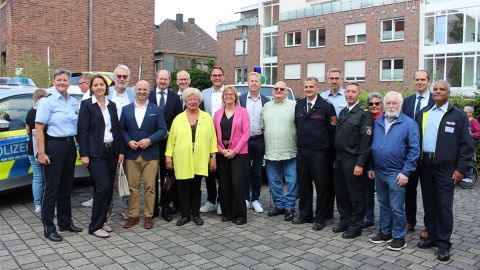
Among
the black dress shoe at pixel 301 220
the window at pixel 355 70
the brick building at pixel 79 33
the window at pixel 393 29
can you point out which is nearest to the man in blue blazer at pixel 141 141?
the black dress shoe at pixel 301 220

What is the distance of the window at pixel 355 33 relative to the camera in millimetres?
35469

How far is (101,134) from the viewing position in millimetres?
5758

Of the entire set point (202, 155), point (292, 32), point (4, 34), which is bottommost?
point (202, 155)

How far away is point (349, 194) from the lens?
6.00 m

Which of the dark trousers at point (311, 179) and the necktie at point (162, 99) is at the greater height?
the necktie at point (162, 99)

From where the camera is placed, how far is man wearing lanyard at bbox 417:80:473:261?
17.1ft

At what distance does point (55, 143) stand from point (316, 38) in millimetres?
35427

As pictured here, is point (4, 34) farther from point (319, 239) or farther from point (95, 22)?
point (319, 239)

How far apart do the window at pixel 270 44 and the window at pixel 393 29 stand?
38.5ft

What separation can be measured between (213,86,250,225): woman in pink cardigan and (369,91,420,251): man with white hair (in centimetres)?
184

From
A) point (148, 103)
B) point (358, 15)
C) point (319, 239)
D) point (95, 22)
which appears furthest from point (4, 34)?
point (358, 15)

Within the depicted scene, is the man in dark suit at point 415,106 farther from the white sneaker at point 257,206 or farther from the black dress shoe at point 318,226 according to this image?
the white sneaker at point 257,206

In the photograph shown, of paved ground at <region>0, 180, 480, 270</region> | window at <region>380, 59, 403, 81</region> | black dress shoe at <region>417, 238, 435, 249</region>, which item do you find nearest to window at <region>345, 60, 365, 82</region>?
window at <region>380, 59, 403, 81</region>

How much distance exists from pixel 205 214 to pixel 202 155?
1187 mm
